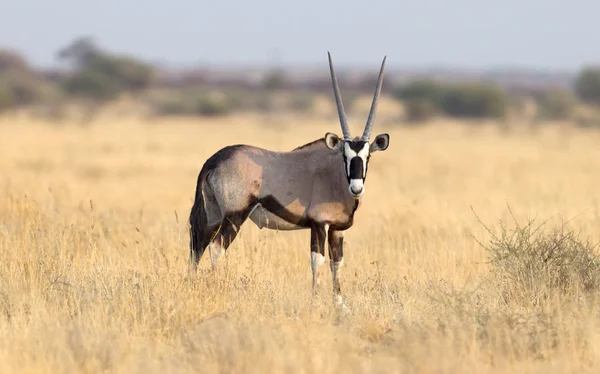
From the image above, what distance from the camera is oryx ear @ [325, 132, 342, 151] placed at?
7.67 meters

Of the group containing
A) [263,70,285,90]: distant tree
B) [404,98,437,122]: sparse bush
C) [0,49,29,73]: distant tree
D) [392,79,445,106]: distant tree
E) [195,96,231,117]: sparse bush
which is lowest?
[404,98,437,122]: sparse bush

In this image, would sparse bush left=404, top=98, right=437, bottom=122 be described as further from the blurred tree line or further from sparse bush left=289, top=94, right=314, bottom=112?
sparse bush left=289, top=94, right=314, bottom=112

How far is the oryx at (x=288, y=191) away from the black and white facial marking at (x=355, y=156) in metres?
0.01

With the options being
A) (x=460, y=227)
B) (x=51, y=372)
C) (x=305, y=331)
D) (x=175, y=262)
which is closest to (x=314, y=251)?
(x=175, y=262)

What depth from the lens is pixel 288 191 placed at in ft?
26.0

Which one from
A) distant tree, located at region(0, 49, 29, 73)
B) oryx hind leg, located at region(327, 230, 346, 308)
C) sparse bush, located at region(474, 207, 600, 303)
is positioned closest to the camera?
sparse bush, located at region(474, 207, 600, 303)

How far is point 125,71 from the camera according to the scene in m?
76.2

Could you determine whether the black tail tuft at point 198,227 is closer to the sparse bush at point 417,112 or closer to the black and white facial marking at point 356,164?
the black and white facial marking at point 356,164

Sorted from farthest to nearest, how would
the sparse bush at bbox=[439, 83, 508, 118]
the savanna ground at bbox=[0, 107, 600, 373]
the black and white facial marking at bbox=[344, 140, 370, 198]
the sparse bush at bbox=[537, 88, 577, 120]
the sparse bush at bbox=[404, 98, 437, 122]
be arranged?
the sparse bush at bbox=[439, 83, 508, 118] < the sparse bush at bbox=[537, 88, 577, 120] < the sparse bush at bbox=[404, 98, 437, 122] < the black and white facial marking at bbox=[344, 140, 370, 198] < the savanna ground at bbox=[0, 107, 600, 373]

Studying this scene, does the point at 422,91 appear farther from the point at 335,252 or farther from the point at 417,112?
the point at 335,252

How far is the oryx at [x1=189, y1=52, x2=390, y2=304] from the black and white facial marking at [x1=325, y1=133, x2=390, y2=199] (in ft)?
0.04

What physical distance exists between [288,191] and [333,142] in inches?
23.3

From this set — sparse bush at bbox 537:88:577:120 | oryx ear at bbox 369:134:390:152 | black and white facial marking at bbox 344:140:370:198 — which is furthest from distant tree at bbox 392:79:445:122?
black and white facial marking at bbox 344:140:370:198

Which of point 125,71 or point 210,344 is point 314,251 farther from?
point 125,71
